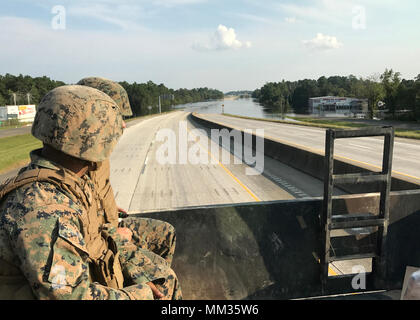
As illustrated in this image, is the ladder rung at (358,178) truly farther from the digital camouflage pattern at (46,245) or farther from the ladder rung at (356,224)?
the digital camouflage pattern at (46,245)

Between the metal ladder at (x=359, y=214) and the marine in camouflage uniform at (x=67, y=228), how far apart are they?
171cm

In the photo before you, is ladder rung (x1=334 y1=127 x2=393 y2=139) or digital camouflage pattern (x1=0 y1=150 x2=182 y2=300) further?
ladder rung (x1=334 y1=127 x2=393 y2=139)

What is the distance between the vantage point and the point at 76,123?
7.08 ft

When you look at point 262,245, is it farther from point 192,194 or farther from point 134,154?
point 134,154

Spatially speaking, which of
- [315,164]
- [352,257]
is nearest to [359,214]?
[352,257]

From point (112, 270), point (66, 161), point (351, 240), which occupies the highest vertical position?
point (66, 161)

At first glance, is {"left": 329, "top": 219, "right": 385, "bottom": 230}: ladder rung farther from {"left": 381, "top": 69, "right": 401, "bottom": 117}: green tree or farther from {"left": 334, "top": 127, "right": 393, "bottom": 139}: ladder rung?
{"left": 381, "top": 69, "right": 401, "bottom": 117}: green tree

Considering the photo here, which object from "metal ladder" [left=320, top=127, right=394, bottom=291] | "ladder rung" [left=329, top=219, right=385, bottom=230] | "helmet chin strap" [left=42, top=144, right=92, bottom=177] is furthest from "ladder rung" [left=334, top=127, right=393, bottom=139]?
"helmet chin strap" [left=42, top=144, right=92, bottom=177]

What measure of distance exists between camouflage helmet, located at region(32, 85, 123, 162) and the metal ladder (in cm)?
216

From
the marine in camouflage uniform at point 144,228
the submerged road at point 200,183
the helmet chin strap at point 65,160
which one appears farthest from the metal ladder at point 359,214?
the submerged road at point 200,183

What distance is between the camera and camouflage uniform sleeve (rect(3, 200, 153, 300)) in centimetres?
167

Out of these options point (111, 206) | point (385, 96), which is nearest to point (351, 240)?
point (111, 206)

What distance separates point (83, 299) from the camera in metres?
1.72

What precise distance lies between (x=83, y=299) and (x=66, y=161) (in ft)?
3.09
